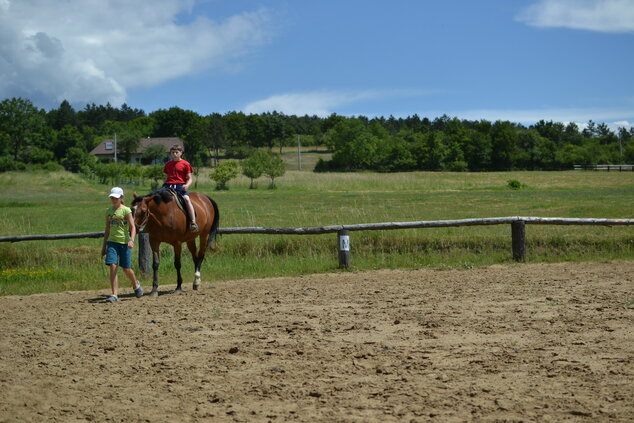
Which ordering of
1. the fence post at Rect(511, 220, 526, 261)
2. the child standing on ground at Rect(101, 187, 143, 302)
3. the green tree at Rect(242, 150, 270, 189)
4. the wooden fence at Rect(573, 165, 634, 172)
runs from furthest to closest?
the wooden fence at Rect(573, 165, 634, 172) < the green tree at Rect(242, 150, 270, 189) < the fence post at Rect(511, 220, 526, 261) < the child standing on ground at Rect(101, 187, 143, 302)

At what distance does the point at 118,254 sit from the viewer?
35.0 feet

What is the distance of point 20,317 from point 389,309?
520 cm

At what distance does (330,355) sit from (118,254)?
5171mm

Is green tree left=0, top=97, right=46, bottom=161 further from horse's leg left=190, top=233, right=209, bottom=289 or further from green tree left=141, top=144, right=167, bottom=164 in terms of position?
horse's leg left=190, top=233, right=209, bottom=289

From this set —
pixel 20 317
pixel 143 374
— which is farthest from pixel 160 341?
pixel 20 317

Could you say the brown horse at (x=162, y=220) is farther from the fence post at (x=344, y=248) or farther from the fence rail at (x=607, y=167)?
the fence rail at (x=607, y=167)

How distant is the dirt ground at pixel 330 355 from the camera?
525 centimetres

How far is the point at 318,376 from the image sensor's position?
239 inches

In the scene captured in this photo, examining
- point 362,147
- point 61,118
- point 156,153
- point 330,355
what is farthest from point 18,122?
point 330,355

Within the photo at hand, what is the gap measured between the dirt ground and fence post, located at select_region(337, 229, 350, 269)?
8.91 ft

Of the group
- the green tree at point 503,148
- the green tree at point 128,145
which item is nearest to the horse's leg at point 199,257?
the green tree at point 128,145

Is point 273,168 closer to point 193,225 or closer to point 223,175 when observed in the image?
point 223,175

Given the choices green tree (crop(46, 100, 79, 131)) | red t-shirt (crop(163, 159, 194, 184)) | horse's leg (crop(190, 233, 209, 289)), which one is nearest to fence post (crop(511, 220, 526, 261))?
horse's leg (crop(190, 233, 209, 289))

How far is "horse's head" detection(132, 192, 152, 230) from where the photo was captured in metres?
10.8
